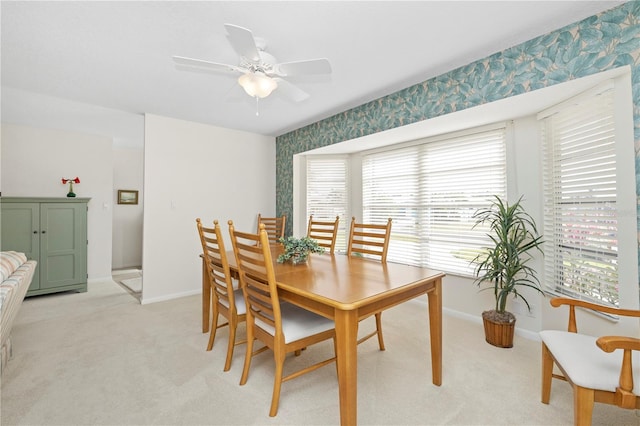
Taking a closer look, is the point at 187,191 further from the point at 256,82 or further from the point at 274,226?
the point at 256,82

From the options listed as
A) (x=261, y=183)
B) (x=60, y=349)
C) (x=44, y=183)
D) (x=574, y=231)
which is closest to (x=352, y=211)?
(x=261, y=183)

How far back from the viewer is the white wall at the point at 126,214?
5551mm

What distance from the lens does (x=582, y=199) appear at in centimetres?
221

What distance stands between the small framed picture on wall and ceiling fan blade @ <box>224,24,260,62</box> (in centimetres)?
511

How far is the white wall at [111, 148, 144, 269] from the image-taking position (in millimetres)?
5551

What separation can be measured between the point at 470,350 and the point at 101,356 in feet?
10.1

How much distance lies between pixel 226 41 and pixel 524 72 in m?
2.27

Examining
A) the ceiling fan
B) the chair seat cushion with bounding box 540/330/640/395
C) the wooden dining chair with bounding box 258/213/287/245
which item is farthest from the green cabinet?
the chair seat cushion with bounding box 540/330/640/395

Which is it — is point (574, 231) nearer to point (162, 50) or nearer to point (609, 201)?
point (609, 201)

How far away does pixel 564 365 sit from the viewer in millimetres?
1390

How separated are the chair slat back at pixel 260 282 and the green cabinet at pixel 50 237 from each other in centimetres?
380

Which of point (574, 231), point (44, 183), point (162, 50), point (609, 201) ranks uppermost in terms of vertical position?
point (162, 50)

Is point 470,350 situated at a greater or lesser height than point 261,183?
lesser

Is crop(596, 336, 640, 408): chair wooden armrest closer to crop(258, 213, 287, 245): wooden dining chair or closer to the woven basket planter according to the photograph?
the woven basket planter
